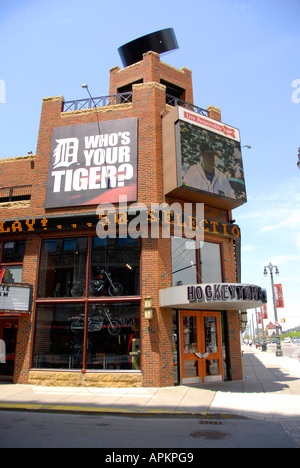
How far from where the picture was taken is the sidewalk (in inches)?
330

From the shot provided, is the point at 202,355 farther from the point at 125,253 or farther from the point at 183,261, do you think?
the point at 125,253

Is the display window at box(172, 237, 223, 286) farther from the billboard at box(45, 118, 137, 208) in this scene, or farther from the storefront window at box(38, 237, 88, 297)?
the storefront window at box(38, 237, 88, 297)

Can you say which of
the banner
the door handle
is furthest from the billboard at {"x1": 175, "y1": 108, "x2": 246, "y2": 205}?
the banner

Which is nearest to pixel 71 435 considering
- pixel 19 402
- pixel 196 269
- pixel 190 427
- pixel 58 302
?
pixel 190 427

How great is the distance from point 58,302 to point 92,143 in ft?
22.5

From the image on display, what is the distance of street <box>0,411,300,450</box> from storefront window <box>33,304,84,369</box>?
160 inches

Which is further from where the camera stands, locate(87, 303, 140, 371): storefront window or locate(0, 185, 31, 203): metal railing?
locate(0, 185, 31, 203): metal railing

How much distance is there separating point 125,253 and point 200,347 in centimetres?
469

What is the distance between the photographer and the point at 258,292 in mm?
11648

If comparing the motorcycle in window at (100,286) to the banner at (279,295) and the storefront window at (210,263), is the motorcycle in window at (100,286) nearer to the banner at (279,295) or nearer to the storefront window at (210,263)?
the storefront window at (210,263)

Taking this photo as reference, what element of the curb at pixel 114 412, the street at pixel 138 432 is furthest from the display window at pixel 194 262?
the street at pixel 138 432

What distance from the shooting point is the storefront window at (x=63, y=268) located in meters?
13.1

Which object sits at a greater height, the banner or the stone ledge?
the banner

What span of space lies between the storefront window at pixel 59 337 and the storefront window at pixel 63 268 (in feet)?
1.96
